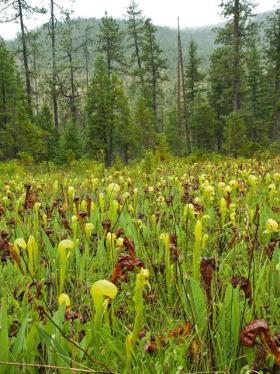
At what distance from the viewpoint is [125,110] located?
29.5m

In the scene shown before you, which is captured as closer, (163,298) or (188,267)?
(163,298)

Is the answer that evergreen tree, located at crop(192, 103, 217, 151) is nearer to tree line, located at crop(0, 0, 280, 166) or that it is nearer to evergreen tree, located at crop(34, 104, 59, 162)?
tree line, located at crop(0, 0, 280, 166)

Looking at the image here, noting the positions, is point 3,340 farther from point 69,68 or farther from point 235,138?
point 69,68

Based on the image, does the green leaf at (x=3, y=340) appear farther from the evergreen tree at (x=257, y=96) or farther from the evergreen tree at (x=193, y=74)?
the evergreen tree at (x=193, y=74)

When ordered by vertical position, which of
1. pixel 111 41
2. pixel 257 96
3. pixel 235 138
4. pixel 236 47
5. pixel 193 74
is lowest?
pixel 235 138

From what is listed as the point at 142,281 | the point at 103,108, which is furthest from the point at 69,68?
the point at 142,281

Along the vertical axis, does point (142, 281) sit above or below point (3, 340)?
above

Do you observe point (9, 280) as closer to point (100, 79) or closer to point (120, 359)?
point (120, 359)

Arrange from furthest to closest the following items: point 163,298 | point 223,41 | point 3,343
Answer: point 223,41 → point 163,298 → point 3,343

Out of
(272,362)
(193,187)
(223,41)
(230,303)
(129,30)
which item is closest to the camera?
(272,362)

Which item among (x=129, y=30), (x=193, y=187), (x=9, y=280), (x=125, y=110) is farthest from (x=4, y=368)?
(x=129, y=30)

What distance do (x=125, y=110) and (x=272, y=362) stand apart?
29.0m

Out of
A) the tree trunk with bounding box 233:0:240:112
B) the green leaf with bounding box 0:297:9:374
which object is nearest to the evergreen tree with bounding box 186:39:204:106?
the tree trunk with bounding box 233:0:240:112

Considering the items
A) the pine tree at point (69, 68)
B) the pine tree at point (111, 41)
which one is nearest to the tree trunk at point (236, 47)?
the pine tree at point (69, 68)
